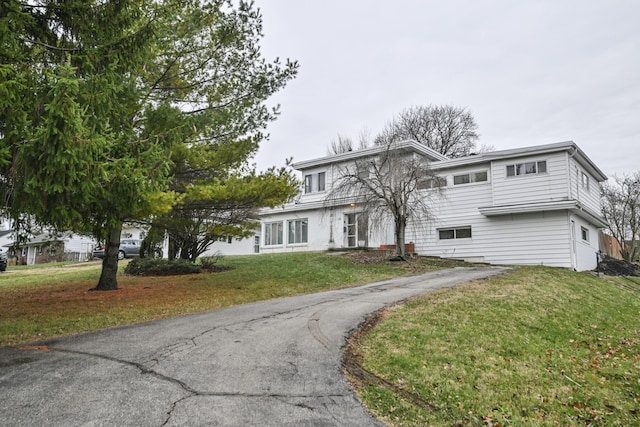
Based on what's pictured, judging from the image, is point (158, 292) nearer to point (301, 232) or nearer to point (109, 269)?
point (109, 269)

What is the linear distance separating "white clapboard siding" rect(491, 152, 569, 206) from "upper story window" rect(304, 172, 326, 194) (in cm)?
971

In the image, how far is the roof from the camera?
20761mm

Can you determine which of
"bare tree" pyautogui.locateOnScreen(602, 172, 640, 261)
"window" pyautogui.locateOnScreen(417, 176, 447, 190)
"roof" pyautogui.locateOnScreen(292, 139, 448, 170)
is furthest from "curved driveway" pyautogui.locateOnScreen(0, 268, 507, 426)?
"bare tree" pyautogui.locateOnScreen(602, 172, 640, 261)

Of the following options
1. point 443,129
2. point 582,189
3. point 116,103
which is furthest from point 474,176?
point 443,129

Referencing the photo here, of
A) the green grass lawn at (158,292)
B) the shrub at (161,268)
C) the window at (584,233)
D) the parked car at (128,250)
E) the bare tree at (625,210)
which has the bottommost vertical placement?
the green grass lawn at (158,292)

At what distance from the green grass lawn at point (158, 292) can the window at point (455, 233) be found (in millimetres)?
2497

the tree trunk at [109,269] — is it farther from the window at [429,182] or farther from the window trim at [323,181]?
the window trim at [323,181]

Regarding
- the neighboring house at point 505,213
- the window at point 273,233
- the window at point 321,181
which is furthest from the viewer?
the window at point 273,233

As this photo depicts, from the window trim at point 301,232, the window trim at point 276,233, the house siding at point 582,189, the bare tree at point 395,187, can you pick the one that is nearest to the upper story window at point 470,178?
the bare tree at point 395,187

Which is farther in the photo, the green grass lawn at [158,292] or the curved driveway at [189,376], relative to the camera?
the green grass lawn at [158,292]

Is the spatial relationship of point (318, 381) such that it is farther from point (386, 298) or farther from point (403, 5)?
point (403, 5)

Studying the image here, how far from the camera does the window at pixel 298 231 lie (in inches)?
1012

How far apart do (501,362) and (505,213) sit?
1470 cm

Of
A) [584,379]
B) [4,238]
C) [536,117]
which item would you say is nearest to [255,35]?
[584,379]
